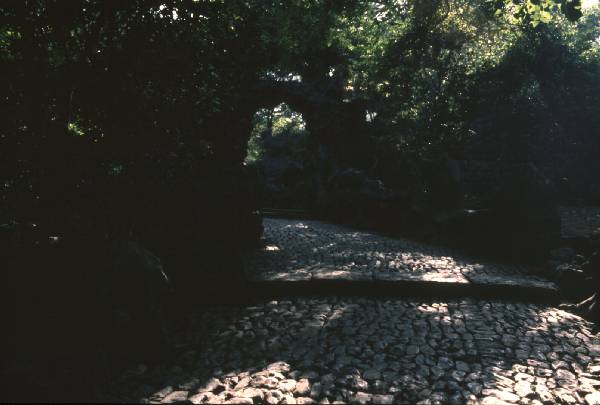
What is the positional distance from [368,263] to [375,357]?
4352 mm

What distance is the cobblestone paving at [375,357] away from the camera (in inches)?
161

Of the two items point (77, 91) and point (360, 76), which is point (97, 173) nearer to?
point (77, 91)

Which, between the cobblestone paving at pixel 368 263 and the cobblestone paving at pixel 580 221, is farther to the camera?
the cobblestone paving at pixel 580 221

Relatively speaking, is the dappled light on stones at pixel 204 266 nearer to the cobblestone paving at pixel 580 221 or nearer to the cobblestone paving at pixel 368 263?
the cobblestone paving at pixel 368 263

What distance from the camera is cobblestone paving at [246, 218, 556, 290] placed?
7.75 m

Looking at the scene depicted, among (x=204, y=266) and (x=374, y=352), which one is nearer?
(x=374, y=352)

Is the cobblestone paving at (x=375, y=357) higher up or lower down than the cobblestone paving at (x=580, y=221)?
lower down

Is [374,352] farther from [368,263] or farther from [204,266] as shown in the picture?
[368,263]

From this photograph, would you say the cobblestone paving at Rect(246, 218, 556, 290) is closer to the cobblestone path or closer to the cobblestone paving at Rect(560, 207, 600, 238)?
the cobblestone path

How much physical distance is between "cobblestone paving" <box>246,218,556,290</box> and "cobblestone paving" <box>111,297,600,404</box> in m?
0.88

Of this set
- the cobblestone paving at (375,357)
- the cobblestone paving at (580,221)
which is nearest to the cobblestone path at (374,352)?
the cobblestone paving at (375,357)

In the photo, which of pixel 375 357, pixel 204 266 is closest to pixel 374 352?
pixel 375 357

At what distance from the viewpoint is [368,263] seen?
9219 mm

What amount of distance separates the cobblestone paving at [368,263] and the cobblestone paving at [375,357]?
878 mm
